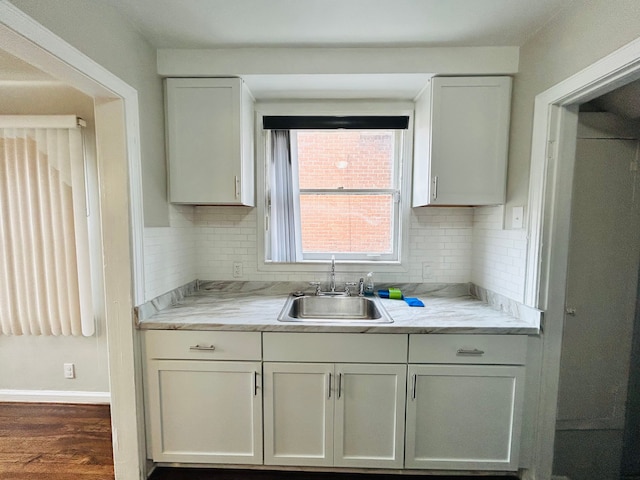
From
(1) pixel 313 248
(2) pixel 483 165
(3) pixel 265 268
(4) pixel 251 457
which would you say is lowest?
(4) pixel 251 457

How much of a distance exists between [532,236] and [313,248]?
142cm

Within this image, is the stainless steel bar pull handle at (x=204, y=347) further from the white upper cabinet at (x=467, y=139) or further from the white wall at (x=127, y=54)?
the white upper cabinet at (x=467, y=139)

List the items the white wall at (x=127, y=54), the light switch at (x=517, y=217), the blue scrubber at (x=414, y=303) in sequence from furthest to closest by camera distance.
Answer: the blue scrubber at (x=414, y=303) → the light switch at (x=517, y=217) → the white wall at (x=127, y=54)

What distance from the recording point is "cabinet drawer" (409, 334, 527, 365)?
1492mm

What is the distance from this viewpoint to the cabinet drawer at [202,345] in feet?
4.98

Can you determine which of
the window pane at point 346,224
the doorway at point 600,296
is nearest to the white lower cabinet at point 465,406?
the doorway at point 600,296

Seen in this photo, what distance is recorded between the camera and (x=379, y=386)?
1.53 m

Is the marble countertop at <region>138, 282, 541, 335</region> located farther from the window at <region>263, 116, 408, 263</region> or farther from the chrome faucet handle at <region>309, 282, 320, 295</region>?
the window at <region>263, 116, 408, 263</region>

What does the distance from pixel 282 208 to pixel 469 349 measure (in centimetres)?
155

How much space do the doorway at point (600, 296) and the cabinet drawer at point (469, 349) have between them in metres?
0.52

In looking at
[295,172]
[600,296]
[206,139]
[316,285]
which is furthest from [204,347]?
[600,296]

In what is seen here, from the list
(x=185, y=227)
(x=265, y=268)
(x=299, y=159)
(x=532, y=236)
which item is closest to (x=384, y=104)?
(x=299, y=159)

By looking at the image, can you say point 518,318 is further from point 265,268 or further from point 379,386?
point 265,268

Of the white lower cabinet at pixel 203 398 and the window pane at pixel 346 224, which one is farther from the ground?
the window pane at pixel 346 224
